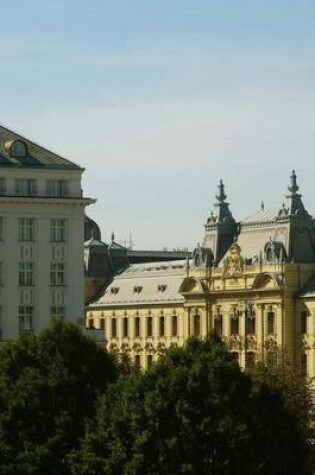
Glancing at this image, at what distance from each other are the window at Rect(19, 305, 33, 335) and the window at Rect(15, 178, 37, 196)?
7.12 m

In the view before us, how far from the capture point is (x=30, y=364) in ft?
407

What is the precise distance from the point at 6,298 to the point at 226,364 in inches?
1420

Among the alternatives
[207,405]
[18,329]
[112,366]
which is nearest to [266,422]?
[207,405]

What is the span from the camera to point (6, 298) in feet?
488

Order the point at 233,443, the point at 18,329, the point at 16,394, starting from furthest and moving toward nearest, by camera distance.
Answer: the point at 18,329
the point at 16,394
the point at 233,443

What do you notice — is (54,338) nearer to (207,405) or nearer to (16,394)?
(16,394)

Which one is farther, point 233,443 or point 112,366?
point 112,366

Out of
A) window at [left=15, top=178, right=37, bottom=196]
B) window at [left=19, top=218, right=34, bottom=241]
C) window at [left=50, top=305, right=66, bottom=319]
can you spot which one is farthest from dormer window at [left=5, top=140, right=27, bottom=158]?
window at [left=50, top=305, right=66, bottom=319]

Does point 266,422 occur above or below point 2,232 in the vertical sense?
below

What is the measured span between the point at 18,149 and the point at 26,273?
25.9ft

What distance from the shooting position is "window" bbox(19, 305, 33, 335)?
488ft

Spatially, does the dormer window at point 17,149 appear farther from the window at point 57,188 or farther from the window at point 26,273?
the window at point 26,273

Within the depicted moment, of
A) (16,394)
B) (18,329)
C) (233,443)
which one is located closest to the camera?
(233,443)

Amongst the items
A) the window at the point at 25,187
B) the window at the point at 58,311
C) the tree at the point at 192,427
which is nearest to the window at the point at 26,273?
the window at the point at 58,311
